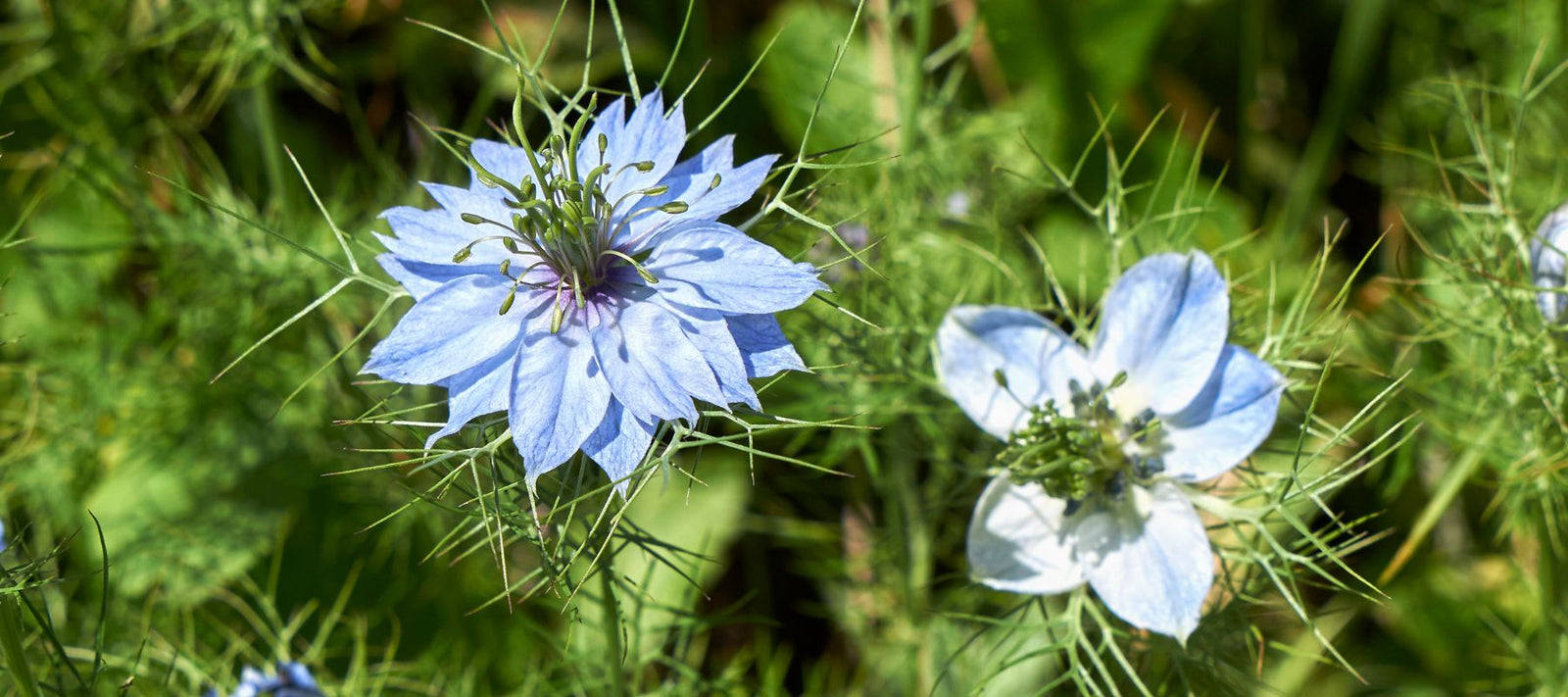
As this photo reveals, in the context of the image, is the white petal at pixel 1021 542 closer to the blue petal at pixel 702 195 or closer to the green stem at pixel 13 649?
the blue petal at pixel 702 195

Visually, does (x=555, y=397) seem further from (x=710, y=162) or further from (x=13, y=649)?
(x=13, y=649)

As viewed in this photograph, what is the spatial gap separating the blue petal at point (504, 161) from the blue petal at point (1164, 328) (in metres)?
0.69

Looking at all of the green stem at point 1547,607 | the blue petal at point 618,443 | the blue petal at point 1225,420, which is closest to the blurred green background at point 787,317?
the green stem at point 1547,607

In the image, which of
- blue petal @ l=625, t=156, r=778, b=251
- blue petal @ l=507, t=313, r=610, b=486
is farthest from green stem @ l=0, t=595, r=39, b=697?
blue petal @ l=625, t=156, r=778, b=251

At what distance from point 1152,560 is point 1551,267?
2.26 ft

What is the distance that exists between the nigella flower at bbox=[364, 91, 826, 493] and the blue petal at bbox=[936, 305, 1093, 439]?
382 mm

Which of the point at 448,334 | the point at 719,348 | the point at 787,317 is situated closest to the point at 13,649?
the point at 448,334

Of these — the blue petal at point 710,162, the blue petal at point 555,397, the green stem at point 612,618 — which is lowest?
the green stem at point 612,618

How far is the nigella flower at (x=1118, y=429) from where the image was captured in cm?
144

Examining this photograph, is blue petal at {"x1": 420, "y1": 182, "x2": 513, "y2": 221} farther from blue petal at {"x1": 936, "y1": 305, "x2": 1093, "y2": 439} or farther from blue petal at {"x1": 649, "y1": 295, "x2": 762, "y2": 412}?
blue petal at {"x1": 936, "y1": 305, "x2": 1093, "y2": 439}

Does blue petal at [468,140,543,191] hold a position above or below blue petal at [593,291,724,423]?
above

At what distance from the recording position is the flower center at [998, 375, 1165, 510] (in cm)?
147

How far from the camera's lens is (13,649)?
129cm

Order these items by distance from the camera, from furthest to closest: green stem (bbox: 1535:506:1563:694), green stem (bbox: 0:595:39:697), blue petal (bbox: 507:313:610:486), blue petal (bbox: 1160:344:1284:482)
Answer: green stem (bbox: 1535:506:1563:694), blue petal (bbox: 1160:344:1284:482), green stem (bbox: 0:595:39:697), blue petal (bbox: 507:313:610:486)
